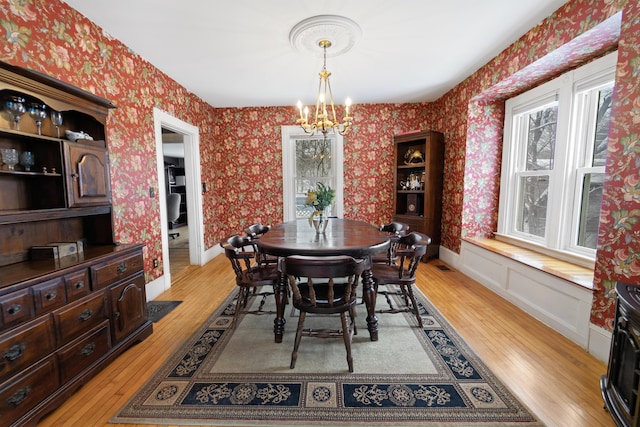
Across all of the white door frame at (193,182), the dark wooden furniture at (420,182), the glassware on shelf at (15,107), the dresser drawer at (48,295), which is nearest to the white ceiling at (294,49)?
the white door frame at (193,182)

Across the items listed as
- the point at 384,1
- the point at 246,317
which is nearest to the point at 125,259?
the point at 246,317

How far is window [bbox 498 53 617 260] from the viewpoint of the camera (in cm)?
246

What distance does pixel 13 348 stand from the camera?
52.1 inches

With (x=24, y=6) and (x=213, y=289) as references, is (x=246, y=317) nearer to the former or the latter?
(x=213, y=289)

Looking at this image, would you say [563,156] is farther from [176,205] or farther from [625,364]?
[176,205]

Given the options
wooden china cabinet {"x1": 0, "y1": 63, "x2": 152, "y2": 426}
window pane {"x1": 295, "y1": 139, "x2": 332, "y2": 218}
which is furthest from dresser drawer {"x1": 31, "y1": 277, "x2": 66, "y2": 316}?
window pane {"x1": 295, "y1": 139, "x2": 332, "y2": 218}

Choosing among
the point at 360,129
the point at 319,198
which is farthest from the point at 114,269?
the point at 360,129

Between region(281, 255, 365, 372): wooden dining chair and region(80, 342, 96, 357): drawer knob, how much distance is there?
1.28 m

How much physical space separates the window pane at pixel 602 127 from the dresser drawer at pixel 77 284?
4.13 meters

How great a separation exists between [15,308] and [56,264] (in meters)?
0.38

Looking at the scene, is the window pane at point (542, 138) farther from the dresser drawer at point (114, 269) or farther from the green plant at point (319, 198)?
the dresser drawer at point (114, 269)

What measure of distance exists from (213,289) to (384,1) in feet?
11.0

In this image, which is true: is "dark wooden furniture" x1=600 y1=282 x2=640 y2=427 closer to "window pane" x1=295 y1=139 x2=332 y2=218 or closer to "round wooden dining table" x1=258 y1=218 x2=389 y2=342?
"round wooden dining table" x1=258 y1=218 x2=389 y2=342

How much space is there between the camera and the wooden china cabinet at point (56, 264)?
1380 millimetres
